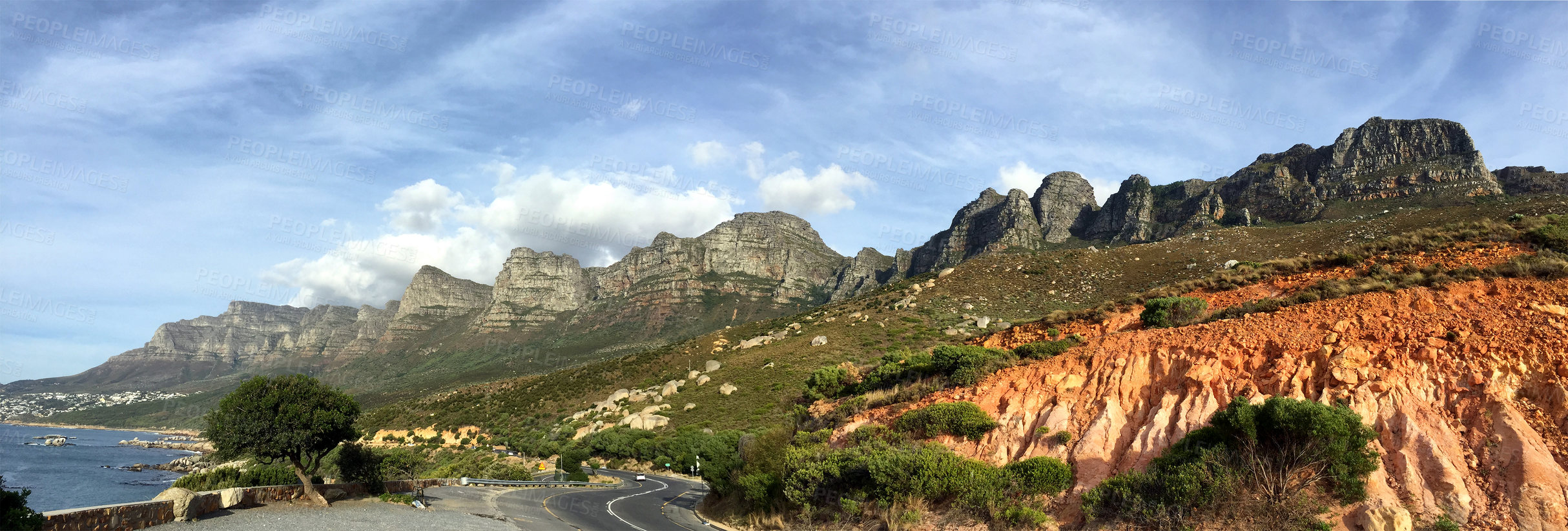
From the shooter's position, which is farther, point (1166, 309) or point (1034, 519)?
point (1166, 309)

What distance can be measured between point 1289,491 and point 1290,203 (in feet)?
339

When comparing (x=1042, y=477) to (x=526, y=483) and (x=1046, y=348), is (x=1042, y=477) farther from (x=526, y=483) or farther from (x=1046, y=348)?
(x=526, y=483)

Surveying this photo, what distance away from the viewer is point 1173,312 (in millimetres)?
18609

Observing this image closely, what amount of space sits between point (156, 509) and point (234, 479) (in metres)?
7.64

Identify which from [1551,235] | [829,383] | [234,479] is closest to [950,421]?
[829,383]

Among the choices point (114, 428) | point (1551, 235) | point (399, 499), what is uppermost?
point (1551, 235)

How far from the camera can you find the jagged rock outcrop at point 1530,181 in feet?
253

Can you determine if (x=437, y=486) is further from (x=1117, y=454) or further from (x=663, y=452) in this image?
(x=1117, y=454)

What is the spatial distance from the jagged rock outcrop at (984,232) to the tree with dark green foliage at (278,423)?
329 ft

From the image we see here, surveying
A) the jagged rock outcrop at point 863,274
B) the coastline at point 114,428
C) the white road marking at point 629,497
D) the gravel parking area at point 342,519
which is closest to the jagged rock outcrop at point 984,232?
the jagged rock outcrop at point 863,274

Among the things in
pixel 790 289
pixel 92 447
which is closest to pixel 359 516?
pixel 92 447

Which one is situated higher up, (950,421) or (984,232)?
(984,232)

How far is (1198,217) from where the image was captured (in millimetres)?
100062

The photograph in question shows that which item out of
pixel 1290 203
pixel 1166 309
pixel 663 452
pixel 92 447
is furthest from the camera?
pixel 92 447
